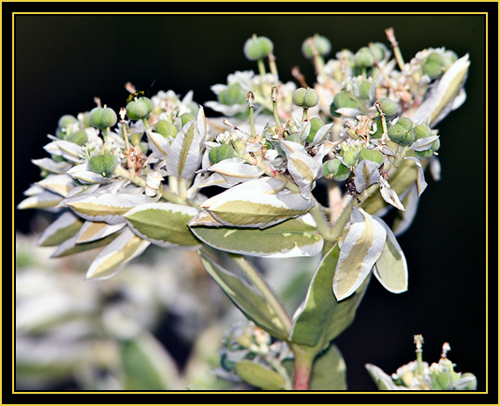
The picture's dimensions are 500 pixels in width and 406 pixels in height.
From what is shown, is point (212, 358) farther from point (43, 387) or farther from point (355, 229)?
point (355, 229)

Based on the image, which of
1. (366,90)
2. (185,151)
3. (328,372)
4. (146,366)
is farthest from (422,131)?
(146,366)

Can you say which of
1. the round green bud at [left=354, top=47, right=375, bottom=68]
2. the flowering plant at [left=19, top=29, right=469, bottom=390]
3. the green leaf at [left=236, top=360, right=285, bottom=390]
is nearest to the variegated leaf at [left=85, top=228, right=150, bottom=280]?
the flowering plant at [left=19, top=29, right=469, bottom=390]

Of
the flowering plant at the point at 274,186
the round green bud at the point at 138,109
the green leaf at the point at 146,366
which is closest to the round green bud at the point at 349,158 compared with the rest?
the flowering plant at the point at 274,186

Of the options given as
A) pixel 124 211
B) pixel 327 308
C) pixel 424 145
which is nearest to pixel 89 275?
pixel 124 211

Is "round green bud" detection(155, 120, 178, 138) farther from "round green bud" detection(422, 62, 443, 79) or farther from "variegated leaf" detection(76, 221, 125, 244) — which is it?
"round green bud" detection(422, 62, 443, 79)

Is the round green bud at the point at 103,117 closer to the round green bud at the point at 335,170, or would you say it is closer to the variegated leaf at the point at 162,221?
the variegated leaf at the point at 162,221

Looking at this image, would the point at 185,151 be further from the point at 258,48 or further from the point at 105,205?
the point at 258,48
